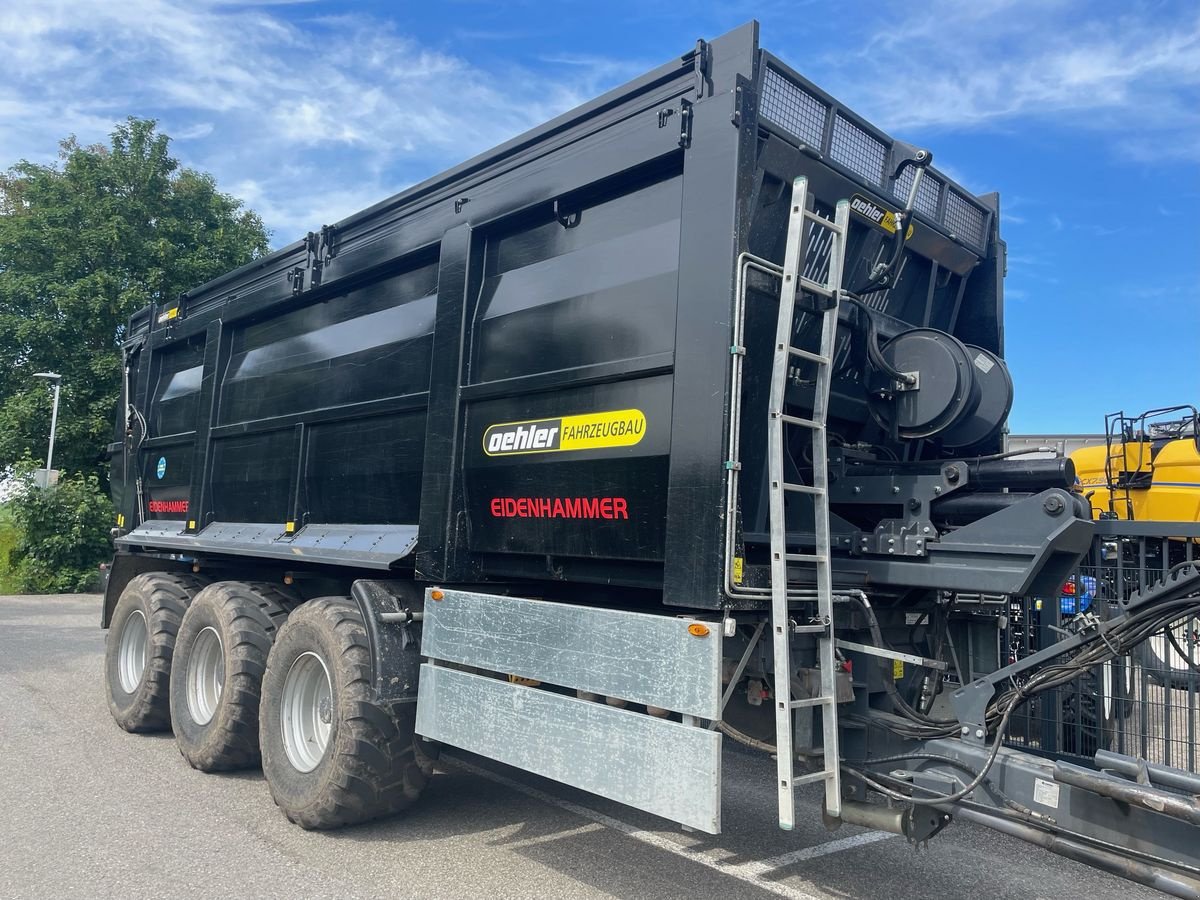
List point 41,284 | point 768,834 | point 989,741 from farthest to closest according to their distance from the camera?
point 41,284
point 768,834
point 989,741

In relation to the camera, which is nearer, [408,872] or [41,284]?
[408,872]

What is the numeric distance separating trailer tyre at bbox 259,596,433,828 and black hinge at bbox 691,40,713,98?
299cm

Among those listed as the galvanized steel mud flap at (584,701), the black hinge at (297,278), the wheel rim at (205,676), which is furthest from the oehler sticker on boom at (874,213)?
the wheel rim at (205,676)

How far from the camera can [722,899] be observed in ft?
12.8

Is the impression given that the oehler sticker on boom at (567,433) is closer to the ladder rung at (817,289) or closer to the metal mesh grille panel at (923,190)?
the ladder rung at (817,289)

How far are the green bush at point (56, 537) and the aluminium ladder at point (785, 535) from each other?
19640 millimetres

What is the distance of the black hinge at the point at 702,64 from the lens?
11.8 ft

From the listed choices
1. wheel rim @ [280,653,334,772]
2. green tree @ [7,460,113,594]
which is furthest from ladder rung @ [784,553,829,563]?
green tree @ [7,460,113,594]

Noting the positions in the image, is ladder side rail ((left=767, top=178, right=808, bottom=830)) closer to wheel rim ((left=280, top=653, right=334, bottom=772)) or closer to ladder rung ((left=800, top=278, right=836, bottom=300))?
ladder rung ((left=800, top=278, right=836, bottom=300))

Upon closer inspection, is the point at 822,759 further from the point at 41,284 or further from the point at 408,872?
the point at 41,284

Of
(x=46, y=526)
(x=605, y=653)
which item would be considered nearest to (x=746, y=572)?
(x=605, y=653)

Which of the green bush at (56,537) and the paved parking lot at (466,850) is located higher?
the green bush at (56,537)

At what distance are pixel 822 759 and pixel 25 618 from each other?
15045 mm

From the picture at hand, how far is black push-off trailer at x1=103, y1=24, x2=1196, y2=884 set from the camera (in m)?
3.30
